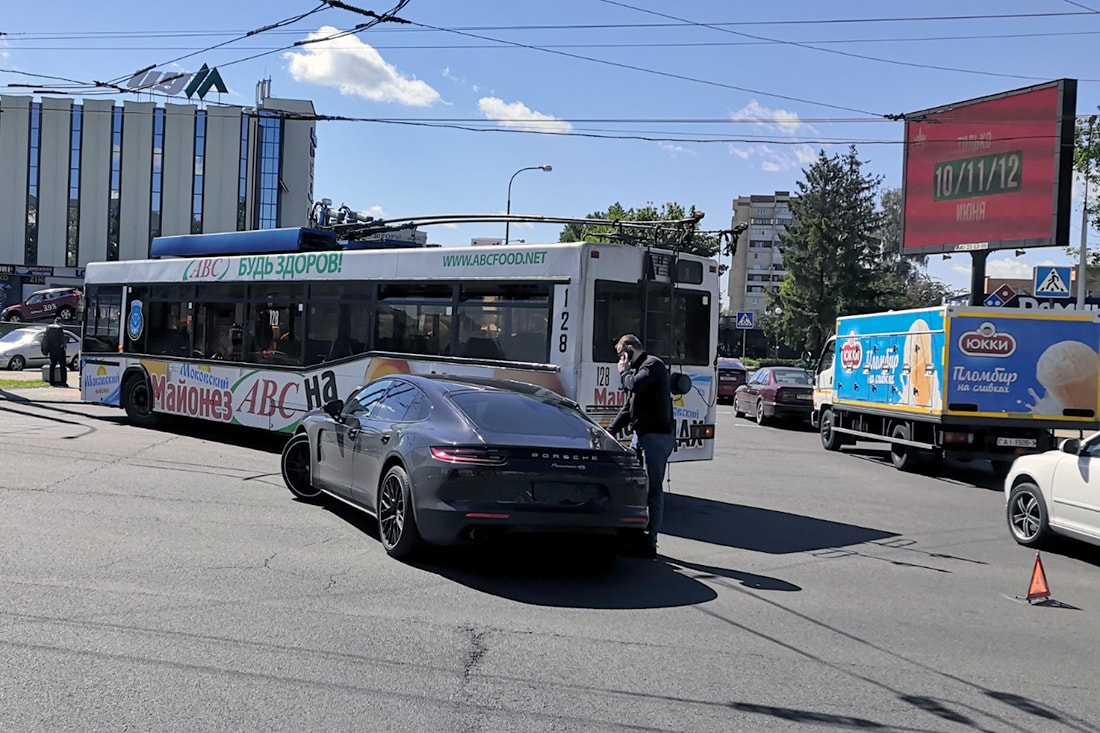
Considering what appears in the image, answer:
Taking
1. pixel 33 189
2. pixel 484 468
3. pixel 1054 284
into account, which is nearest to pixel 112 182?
pixel 33 189

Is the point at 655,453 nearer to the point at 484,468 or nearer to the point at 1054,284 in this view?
the point at 484,468

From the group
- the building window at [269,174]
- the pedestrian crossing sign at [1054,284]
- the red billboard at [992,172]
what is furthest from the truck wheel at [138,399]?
the building window at [269,174]

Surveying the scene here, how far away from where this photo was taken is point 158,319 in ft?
56.0

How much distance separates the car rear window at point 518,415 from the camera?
7840mm

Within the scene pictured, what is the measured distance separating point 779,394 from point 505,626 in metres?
19.4

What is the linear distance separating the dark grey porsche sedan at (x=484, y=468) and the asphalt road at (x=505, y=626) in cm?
41

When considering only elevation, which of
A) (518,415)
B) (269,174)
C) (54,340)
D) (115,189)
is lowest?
(518,415)

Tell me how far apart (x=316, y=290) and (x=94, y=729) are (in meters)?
10.6

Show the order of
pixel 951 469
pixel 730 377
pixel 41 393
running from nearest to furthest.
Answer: pixel 951 469, pixel 41 393, pixel 730 377

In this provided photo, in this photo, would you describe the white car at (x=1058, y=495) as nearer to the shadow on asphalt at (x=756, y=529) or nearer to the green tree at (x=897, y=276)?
the shadow on asphalt at (x=756, y=529)

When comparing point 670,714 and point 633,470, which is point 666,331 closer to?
point 633,470

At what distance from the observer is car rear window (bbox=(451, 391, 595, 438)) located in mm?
7840

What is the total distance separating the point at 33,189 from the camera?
67.5m

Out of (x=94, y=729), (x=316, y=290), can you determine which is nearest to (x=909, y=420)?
(x=316, y=290)
